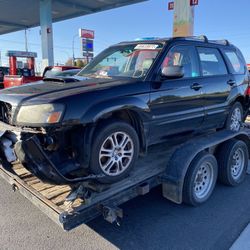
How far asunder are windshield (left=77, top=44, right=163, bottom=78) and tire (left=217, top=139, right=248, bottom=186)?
74.7 inches

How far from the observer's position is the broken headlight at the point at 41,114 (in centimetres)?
262

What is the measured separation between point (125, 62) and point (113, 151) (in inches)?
61.0

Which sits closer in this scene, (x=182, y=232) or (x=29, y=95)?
(x=29, y=95)

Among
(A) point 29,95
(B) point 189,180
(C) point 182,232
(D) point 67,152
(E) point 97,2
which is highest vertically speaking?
(E) point 97,2

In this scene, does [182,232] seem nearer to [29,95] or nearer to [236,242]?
[236,242]

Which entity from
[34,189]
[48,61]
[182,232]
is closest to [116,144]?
[34,189]

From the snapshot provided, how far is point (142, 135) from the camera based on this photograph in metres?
3.47

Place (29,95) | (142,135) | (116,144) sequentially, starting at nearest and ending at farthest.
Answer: (29,95) → (116,144) → (142,135)

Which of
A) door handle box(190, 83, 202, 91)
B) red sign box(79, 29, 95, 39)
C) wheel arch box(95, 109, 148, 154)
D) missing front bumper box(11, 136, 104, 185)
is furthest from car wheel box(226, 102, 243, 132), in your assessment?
red sign box(79, 29, 95, 39)

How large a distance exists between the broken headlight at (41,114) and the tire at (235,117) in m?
3.64

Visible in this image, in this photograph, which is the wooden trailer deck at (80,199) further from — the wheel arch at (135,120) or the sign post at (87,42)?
the sign post at (87,42)

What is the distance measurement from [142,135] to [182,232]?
4.02ft

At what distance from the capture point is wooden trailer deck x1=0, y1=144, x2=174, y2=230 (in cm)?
268

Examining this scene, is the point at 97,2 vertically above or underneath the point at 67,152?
above
